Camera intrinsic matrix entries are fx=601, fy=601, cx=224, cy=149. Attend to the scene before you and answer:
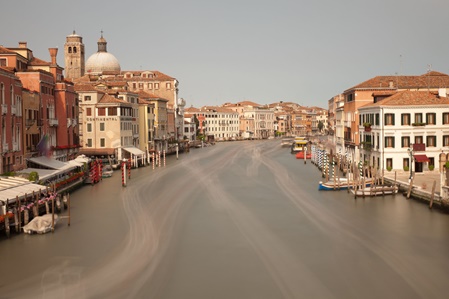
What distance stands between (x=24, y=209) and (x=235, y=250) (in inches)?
321

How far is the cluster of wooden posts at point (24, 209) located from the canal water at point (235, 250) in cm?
75

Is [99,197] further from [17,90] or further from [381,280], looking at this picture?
[381,280]

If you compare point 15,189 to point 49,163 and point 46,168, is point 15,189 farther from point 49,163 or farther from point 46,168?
point 49,163

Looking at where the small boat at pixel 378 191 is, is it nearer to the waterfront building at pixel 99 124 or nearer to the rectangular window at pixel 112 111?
the waterfront building at pixel 99 124

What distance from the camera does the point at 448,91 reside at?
146 ft

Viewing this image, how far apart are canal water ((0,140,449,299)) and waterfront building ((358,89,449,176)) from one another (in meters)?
4.39

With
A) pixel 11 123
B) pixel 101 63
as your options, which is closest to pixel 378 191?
pixel 11 123

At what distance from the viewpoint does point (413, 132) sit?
33.1 m

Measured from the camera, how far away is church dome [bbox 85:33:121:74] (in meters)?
81.1

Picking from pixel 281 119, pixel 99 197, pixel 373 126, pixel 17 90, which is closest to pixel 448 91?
pixel 373 126

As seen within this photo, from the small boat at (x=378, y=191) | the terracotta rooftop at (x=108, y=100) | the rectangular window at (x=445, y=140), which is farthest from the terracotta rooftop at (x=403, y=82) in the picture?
the terracotta rooftop at (x=108, y=100)

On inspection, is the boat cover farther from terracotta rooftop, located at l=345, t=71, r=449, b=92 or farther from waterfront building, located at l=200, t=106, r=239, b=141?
waterfront building, located at l=200, t=106, r=239, b=141

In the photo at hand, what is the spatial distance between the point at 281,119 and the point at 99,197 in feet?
417

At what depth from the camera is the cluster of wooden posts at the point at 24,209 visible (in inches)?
803
